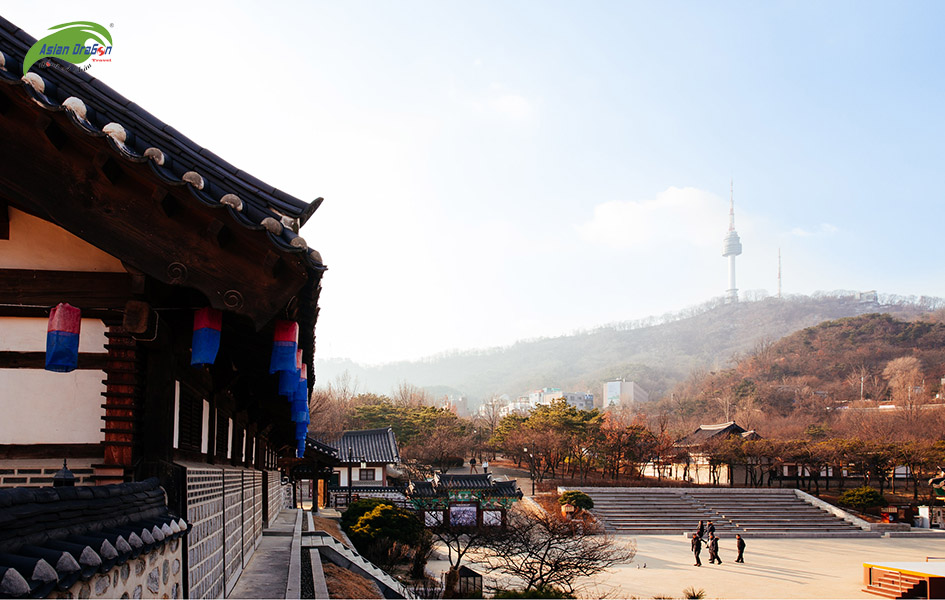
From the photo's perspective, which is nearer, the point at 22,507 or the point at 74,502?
the point at 22,507

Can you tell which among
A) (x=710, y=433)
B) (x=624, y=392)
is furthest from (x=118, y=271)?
(x=624, y=392)

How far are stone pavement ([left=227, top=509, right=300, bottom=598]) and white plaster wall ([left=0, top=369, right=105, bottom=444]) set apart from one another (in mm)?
4726

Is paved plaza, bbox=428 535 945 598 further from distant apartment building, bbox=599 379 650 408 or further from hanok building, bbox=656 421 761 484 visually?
distant apartment building, bbox=599 379 650 408

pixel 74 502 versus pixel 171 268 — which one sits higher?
pixel 171 268

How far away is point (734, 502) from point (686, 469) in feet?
28.3

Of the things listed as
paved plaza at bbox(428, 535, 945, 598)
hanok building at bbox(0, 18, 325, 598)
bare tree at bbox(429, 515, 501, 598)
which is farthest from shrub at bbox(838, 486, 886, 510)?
hanok building at bbox(0, 18, 325, 598)

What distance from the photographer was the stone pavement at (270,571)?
941cm

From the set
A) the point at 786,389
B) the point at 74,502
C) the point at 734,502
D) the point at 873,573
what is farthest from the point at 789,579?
the point at 786,389

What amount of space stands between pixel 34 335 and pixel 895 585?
23262mm

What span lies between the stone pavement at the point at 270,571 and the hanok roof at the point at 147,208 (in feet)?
19.8

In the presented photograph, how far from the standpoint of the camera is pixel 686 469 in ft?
175

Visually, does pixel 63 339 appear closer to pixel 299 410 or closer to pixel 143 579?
pixel 143 579

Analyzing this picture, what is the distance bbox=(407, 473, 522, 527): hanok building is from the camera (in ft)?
80.5

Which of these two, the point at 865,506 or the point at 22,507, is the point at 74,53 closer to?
the point at 22,507
